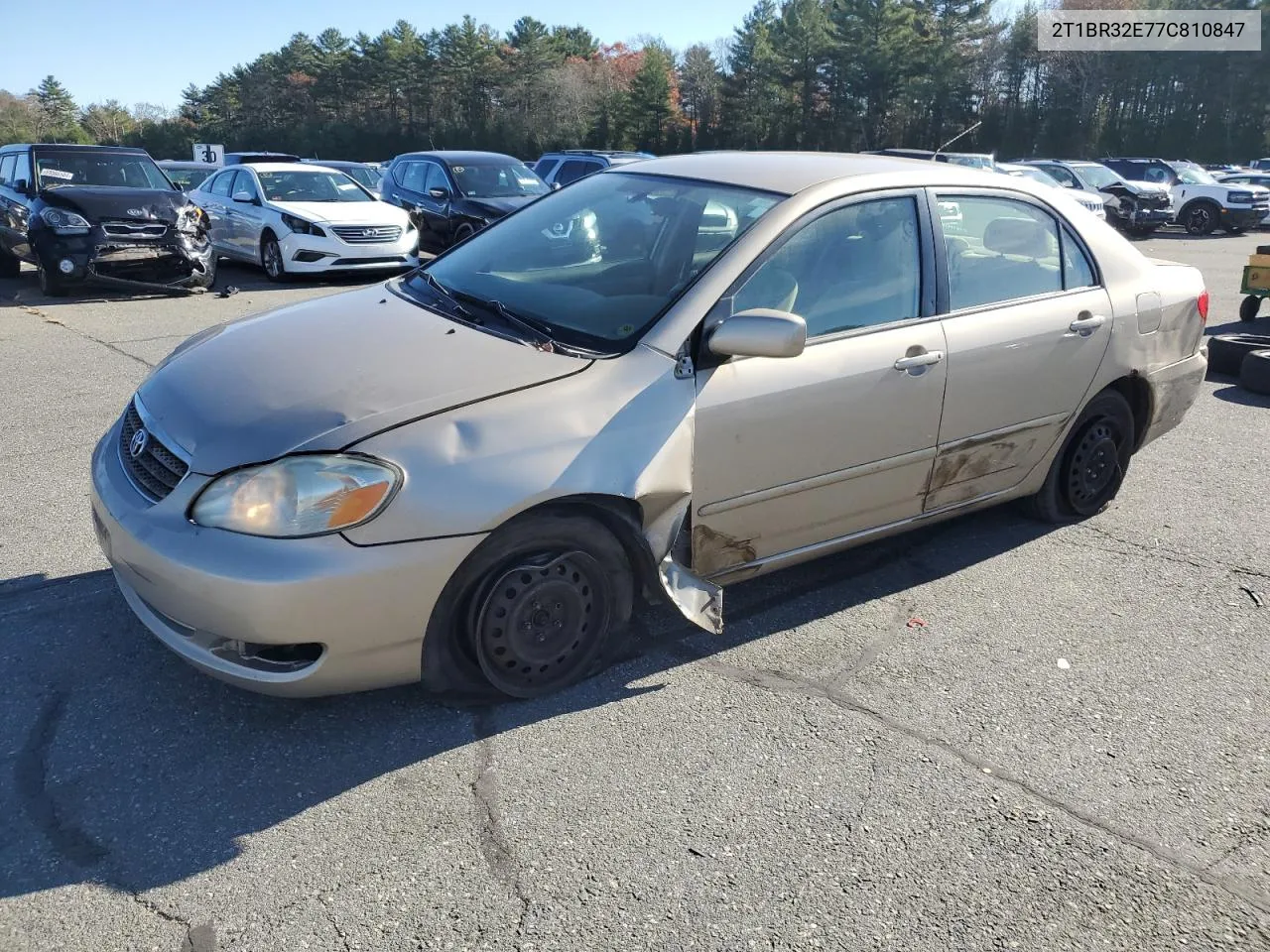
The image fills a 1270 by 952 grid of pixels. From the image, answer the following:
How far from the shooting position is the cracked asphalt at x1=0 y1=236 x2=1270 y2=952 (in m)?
2.42

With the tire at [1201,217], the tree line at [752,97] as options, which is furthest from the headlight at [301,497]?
the tree line at [752,97]

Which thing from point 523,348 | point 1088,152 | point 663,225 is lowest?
point 523,348

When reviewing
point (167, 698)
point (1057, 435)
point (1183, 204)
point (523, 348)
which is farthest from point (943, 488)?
point (1183, 204)

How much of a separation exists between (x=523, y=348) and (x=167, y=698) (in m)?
1.59

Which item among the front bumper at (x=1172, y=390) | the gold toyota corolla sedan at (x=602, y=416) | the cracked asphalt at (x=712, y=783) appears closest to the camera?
the cracked asphalt at (x=712, y=783)

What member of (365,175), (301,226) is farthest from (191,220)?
(365,175)

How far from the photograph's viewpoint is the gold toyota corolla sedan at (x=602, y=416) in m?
2.86

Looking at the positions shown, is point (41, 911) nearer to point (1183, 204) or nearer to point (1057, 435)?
point (1057, 435)

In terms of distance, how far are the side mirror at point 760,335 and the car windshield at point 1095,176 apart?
902 inches

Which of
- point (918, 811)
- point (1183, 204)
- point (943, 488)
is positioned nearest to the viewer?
point (918, 811)

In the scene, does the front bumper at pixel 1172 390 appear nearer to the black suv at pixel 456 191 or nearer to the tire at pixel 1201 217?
the black suv at pixel 456 191

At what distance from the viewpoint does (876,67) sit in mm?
53625

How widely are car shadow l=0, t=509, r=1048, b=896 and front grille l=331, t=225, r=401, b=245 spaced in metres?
9.66

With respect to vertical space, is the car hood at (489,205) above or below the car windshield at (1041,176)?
below
